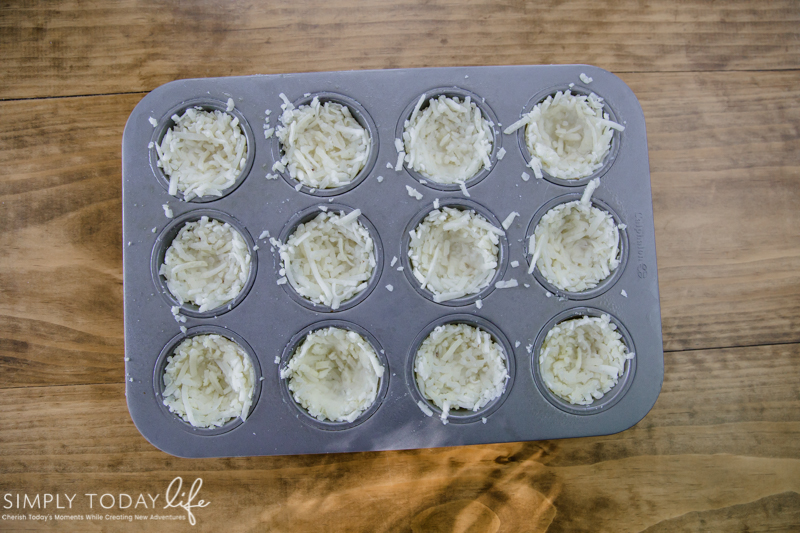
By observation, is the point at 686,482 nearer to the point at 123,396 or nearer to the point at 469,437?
the point at 469,437

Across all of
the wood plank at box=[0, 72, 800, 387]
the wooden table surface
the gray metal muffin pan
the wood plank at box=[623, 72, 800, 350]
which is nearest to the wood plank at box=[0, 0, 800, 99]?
the wooden table surface

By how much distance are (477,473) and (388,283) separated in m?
0.68

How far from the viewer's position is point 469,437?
1198 mm

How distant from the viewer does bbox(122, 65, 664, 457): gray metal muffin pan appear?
3.92 ft

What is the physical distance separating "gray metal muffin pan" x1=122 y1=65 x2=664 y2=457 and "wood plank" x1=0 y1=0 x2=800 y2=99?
261 mm

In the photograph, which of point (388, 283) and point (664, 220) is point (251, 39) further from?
point (664, 220)

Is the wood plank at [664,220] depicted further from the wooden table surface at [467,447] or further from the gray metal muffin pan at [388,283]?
the gray metal muffin pan at [388,283]

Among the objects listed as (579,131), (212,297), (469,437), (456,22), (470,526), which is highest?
(456,22)

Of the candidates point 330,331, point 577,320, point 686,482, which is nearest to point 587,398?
A: point 577,320

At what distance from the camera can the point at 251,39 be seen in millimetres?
1422

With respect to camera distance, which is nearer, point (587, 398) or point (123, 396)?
point (587, 398)

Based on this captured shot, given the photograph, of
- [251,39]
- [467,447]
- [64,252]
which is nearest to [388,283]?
[467,447]

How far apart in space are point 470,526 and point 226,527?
0.76 metres

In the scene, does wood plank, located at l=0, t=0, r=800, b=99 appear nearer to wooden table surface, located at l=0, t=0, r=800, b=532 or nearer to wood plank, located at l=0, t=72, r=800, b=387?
wooden table surface, located at l=0, t=0, r=800, b=532
